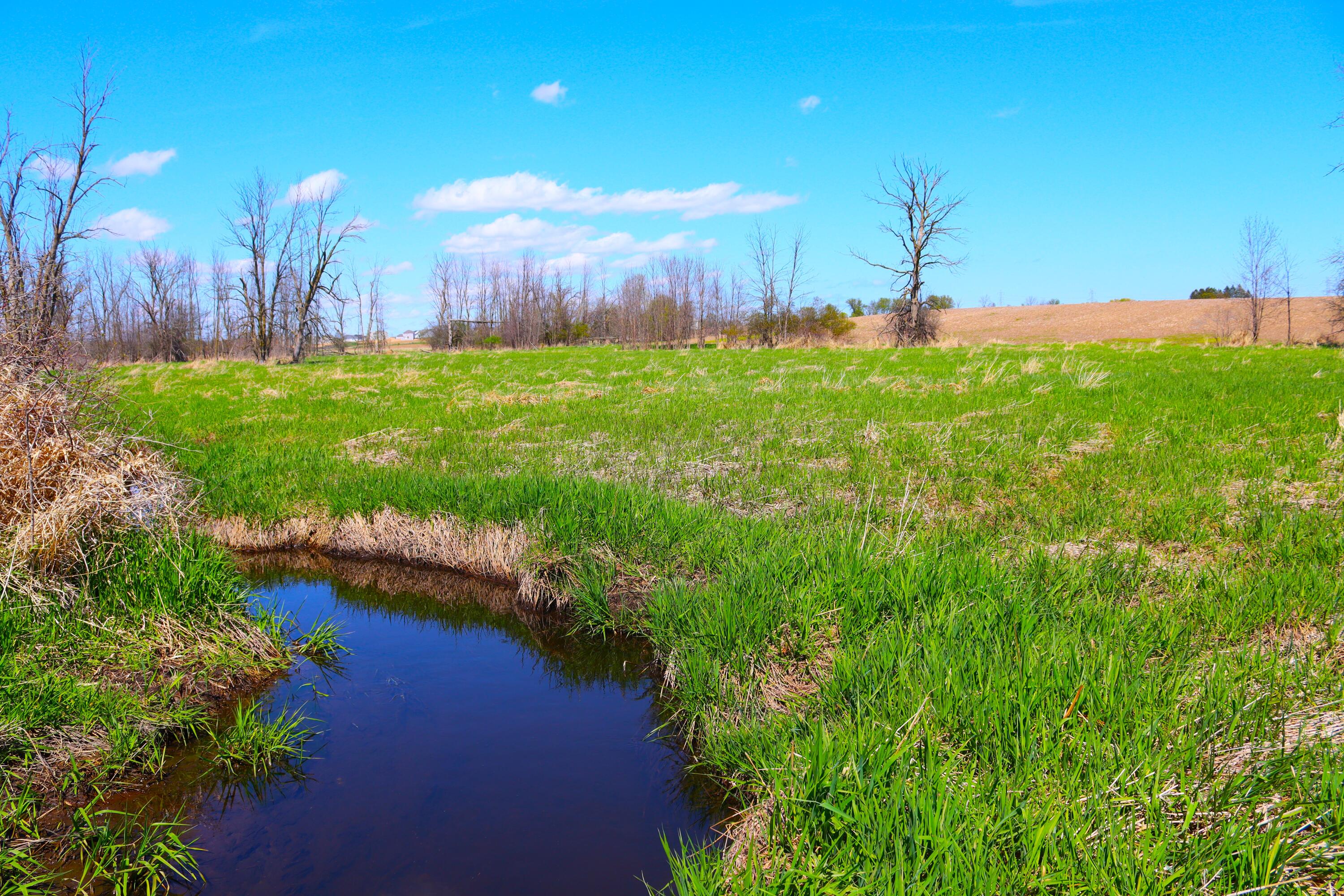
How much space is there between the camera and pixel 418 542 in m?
7.05

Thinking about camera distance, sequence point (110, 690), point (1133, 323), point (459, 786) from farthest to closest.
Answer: point (1133, 323), point (110, 690), point (459, 786)

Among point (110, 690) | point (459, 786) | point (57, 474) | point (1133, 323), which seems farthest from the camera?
point (1133, 323)

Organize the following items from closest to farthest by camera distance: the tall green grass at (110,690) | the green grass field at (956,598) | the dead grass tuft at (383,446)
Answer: the green grass field at (956,598)
the tall green grass at (110,690)
the dead grass tuft at (383,446)

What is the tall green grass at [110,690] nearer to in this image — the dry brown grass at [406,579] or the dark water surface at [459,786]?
the dark water surface at [459,786]

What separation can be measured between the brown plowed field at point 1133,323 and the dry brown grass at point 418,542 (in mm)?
40729

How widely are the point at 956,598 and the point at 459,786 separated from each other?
9.91ft

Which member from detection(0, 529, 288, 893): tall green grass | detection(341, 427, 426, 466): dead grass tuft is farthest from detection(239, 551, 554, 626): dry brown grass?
detection(341, 427, 426, 466): dead grass tuft

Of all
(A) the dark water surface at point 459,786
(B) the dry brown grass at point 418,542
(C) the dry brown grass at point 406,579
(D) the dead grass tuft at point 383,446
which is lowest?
(A) the dark water surface at point 459,786

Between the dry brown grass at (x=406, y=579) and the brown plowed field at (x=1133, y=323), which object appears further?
the brown plowed field at (x=1133, y=323)

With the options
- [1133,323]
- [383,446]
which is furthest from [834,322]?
[383,446]

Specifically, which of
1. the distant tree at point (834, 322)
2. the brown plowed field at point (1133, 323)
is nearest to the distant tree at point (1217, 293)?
the brown plowed field at point (1133, 323)

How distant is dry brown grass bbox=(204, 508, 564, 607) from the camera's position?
6.28 m

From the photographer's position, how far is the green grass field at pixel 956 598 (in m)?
2.34

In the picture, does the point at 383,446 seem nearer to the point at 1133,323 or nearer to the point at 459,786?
the point at 459,786
